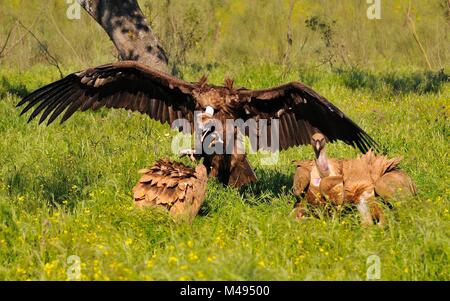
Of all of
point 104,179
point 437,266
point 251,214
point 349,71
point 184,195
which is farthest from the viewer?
point 349,71

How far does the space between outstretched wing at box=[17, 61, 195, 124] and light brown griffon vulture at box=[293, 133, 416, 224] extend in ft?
4.55

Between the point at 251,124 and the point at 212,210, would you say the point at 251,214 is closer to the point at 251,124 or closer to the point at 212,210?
the point at 212,210

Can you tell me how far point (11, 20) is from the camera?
1467cm

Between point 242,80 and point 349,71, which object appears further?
point 349,71

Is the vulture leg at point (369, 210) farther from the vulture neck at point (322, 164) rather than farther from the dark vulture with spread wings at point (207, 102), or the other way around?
the dark vulture with spread wings at point (207, 102)

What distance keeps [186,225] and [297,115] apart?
5.92 ft

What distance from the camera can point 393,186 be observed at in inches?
232

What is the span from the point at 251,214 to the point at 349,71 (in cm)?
657

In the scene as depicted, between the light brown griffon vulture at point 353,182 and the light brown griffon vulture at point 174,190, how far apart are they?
2.72 feet

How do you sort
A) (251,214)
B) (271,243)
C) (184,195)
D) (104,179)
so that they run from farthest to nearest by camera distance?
(104,179)
(251,214)
(184,195)
(271,243)

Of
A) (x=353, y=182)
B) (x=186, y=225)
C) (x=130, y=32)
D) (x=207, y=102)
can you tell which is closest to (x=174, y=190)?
(x=186, y=225)

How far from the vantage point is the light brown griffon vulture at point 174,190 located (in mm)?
5770
